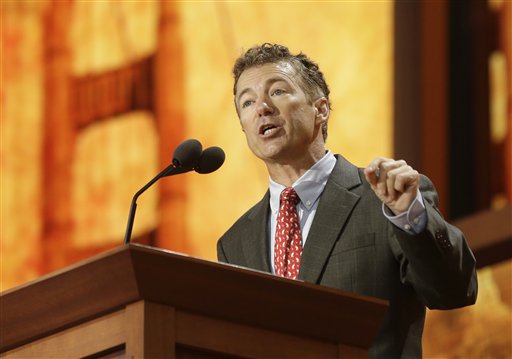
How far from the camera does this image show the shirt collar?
9.32ft

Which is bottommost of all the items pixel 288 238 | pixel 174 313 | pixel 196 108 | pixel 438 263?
pixel 174 313

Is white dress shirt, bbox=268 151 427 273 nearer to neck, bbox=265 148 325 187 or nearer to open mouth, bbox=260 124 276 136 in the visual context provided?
neck, bbox=265 148 325 187

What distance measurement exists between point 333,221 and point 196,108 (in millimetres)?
3135

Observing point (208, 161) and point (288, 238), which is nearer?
point (208, 161)

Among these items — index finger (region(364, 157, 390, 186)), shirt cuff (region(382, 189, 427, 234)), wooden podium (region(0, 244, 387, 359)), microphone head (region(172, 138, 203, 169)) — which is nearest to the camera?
wooden podium (region(0, 244, 387, 359))

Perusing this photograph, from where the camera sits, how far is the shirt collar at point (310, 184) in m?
2.84

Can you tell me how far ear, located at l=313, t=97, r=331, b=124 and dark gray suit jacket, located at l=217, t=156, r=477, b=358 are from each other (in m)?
0.23

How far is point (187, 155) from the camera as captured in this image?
254 cm

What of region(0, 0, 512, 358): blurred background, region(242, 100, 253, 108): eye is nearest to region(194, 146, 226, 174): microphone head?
region(242, 100, 253, 108): eye

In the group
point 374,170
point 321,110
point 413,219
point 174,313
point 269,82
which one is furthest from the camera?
point 321,110

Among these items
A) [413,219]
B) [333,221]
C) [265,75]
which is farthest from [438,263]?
[265,75]

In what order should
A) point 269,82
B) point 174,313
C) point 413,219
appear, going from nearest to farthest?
point 174,313 → point 413,219 → point 269,82

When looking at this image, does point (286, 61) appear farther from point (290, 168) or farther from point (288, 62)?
point (290, 168)

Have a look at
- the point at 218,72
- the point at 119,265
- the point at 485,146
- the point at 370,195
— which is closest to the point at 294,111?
the point at 370,195
